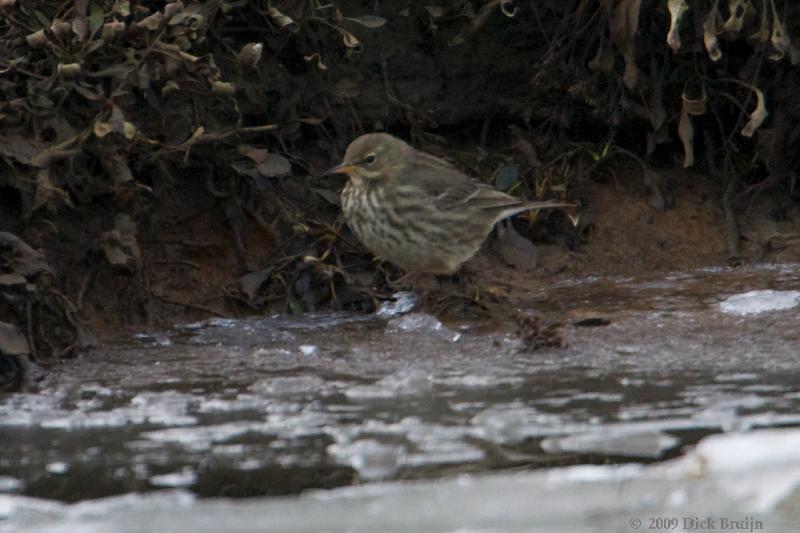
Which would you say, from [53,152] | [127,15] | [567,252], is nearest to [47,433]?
[53,152]

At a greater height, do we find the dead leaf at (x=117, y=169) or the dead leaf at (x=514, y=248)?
the dead leaf at (x=117, y=169)

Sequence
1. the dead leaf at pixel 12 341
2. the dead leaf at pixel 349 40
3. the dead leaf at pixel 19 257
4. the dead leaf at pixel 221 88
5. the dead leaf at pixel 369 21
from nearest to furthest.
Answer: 1. the dead leaf at pixel 12 341
2. the dead leaf at pixel 19 257
3. the dead leaf at pixel 221 88
4. the dead leaf at pixel 349 40
5. the dead leaf at pixel 369 21

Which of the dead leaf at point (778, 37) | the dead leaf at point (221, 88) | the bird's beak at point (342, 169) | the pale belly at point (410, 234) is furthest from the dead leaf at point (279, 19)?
the dead leaf at point (778, 37)

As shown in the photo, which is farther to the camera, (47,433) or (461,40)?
(461,40)

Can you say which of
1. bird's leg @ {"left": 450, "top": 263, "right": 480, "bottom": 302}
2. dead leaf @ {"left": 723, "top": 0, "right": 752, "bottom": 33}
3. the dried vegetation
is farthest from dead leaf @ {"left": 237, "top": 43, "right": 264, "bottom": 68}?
dead leaf @ {"left": 723, "top": 0, "right": 752, "bottom": 33}

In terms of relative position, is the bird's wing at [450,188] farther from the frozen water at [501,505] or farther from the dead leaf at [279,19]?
the frozen water at [501,505]

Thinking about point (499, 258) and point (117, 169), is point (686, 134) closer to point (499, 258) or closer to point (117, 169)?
point (499, 258)

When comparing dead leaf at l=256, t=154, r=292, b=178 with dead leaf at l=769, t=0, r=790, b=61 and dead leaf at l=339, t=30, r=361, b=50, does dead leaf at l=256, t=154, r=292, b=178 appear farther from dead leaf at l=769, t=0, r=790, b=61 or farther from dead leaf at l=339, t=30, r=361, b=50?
dead leaf at l=769, t=0, r=790, b=61

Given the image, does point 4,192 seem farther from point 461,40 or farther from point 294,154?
point 461,40

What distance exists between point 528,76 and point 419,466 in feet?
13.5

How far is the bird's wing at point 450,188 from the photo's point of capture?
23.8 ft

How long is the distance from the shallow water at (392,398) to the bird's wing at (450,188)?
0.64 m

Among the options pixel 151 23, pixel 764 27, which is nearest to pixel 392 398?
pixel 151 23

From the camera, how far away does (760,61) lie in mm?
7758
